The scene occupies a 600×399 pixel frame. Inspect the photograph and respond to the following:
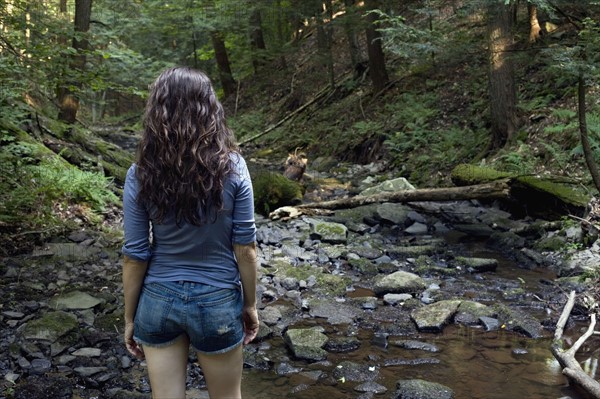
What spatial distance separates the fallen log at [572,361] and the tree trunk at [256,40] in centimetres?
2116

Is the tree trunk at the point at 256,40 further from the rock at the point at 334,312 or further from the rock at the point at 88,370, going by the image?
the rock at the point at 88,370

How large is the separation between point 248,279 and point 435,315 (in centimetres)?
390

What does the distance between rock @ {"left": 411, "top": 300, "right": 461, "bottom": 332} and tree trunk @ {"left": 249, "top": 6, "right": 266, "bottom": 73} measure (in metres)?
20.2

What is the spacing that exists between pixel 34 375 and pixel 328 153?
13578mm

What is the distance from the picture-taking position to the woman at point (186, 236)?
242 cm

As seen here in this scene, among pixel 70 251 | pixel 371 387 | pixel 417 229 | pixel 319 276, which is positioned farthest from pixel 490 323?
pixel 70 251

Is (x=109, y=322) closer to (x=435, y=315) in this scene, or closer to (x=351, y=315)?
(x=351, y=315)

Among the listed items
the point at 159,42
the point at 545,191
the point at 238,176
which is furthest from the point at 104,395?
the point at 159,42

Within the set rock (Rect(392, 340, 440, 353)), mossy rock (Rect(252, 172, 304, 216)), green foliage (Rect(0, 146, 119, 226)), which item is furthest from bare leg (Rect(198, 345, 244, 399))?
mossy rock (Rect(252, 172, 304, 216))

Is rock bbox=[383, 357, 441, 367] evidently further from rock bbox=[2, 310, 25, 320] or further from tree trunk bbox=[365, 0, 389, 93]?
tree trunk bbox=[365, 0, 389, 93]

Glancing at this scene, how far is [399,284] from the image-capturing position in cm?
714

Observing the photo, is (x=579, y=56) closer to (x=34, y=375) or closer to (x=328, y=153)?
(x=34, y=375)

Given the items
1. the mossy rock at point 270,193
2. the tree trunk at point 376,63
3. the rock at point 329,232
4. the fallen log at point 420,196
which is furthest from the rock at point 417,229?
the tree trunk at point 376,63

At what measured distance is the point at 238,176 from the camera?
2.48 meters
